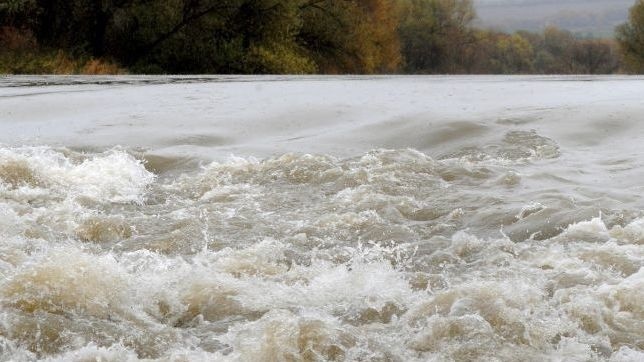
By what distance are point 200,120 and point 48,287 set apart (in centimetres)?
688

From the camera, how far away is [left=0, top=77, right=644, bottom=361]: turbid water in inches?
140

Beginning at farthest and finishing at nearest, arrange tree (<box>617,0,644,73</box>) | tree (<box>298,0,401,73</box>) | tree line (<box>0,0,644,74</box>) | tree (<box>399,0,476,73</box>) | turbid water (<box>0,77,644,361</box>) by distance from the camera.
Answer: tree (<box>399,0,476,73</box>)
tree (<box>617,0,644,73</box>)
tree (<box>298,0,401,73</box>)
tree line (<box>0,0,644,74</box>)
turbid water (<box>0,77,644,361</box>)

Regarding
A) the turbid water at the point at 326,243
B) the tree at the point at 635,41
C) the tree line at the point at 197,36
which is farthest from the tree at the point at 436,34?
the turbid water at the point at 326,243

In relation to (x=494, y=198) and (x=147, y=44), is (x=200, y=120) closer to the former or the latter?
(x=494, y=198)

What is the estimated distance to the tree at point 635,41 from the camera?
51781 mm

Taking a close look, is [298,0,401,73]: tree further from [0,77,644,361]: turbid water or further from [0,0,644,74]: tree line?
[0,77,644,361]: turbid water

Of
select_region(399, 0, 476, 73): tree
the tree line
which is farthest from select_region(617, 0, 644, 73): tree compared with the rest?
the tree line

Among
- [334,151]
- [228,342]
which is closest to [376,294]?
[228,342]

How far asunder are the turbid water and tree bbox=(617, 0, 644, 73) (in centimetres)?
4563

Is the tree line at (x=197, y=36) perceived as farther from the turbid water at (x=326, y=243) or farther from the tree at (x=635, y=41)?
the tree at (x=635, y=41)

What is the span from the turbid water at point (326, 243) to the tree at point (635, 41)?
150ft

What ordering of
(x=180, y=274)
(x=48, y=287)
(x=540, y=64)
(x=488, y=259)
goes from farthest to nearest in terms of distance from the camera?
1. (x=540, y=64)
2. (x=488, y=259)
3. (x=180, y=274)
4. (x=48, y=287)

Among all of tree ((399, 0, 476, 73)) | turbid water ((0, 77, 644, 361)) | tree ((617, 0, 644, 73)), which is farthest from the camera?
tree ((399, 0, 476, 73))

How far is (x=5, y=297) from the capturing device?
12.4 feet
